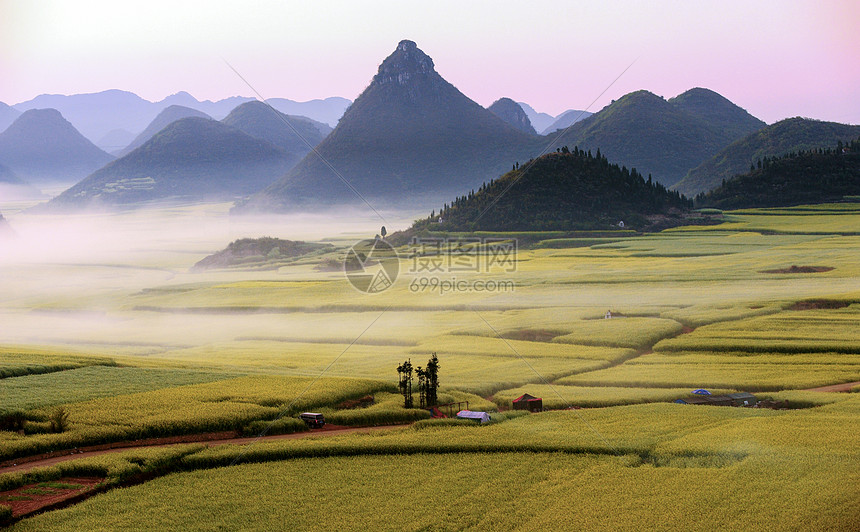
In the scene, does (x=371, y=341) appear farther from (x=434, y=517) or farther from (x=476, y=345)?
(x=434, y=517)

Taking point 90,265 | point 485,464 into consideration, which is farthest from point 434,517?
point 90,265

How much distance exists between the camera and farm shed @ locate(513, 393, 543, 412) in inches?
1708

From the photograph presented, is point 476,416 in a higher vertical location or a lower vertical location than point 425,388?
lower

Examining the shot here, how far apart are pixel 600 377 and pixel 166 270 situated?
135214 mm

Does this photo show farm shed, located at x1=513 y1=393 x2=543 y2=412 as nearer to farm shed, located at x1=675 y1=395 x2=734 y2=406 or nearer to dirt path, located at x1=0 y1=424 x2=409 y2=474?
dirt path, located at x1=0 y1=424 x2=409 y2=474

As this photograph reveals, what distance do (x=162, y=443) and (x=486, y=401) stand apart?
19503 millimetres

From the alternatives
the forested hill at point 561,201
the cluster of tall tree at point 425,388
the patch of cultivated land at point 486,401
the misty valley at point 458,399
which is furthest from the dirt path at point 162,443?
the forested hill at point 561,201

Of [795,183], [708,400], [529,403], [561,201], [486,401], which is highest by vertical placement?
[795,183]

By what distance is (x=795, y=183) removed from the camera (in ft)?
593

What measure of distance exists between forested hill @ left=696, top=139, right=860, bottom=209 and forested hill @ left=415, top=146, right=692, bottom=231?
18273mm

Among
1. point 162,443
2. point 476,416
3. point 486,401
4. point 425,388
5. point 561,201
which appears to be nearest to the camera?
point 162,443

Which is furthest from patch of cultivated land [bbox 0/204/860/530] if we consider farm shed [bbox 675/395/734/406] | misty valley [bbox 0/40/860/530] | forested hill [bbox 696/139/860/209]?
forested hill [bbox 696/139/860/209]

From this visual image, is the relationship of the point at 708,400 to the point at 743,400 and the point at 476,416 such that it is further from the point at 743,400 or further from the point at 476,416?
the point at 476,416

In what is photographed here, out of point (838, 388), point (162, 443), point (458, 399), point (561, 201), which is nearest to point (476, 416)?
point (458, 399)
